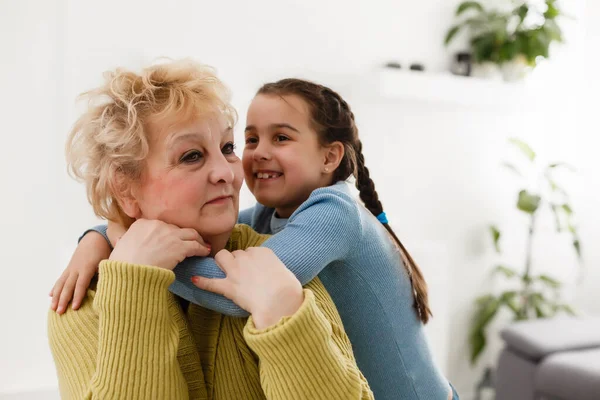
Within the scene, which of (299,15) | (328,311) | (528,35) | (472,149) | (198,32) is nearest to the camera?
(328,311)

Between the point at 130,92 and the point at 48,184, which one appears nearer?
the point at 130,92

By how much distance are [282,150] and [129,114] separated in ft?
1.61

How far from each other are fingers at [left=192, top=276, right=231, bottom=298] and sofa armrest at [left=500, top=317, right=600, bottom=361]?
214cm

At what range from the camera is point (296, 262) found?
43.0 inches

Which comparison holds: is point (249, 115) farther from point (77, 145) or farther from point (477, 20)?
point (477, 20)

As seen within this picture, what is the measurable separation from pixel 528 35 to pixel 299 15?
1.28m

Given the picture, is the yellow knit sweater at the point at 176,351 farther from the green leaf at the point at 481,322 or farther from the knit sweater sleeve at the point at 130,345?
the green leaf at the point at 481,322

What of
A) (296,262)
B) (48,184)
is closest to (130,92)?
(296,262)

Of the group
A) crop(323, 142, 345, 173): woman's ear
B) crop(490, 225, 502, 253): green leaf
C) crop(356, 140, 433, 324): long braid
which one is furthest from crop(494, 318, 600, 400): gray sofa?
crop(323, 142, 345, 173): woman's ear

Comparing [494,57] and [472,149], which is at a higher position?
[494,57]

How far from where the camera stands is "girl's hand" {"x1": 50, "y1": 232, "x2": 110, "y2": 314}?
1.11m

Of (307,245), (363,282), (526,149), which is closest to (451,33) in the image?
(526,149)

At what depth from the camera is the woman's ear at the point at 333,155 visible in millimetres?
1574

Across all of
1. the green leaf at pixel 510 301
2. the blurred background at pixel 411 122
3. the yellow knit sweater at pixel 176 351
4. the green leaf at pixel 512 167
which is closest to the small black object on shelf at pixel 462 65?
the blurred background at pixel 411 122
